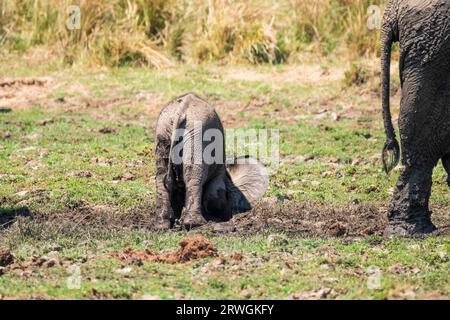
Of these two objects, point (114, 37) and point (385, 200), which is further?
point (114, 37)

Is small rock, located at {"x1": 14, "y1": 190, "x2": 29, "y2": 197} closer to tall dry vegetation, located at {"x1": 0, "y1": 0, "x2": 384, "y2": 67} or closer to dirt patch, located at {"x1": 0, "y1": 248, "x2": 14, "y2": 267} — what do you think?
dirt patch, located at {"x1": 0, "y1": 248, "x2": 14, "y2": 267}

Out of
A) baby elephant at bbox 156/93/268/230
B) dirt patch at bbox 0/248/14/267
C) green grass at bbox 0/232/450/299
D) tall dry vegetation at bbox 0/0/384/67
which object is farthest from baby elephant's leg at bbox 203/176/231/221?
tall dry vegetation at bbox 0/0/384/67

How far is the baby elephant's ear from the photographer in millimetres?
11180

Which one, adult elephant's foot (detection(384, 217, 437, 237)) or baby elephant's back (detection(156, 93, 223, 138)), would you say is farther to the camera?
baby elephant's back (detection(156, 93, 223, 138))

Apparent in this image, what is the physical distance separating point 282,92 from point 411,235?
23.6 feet

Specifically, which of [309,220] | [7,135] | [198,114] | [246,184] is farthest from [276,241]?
[7,135]

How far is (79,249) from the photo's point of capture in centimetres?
938

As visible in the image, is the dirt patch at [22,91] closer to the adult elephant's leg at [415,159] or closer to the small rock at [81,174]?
the small rock at [81,174]

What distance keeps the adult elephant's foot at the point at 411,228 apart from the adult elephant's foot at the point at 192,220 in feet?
5.31

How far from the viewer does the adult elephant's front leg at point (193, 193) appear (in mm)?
10398

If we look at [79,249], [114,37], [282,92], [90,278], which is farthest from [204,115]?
[114,37]

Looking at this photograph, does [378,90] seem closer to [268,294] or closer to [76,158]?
[76,158]

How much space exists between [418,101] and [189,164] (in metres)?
2.11

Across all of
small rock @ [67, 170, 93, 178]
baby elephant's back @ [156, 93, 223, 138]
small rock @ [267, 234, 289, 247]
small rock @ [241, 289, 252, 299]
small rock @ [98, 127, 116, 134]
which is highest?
baby elephant's back @ [156, 93, 223, 138]
